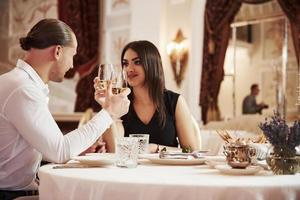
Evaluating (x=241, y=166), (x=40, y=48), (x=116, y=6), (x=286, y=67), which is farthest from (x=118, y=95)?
(x=116, y=6)

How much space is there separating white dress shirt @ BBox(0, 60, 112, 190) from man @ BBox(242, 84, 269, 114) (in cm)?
402

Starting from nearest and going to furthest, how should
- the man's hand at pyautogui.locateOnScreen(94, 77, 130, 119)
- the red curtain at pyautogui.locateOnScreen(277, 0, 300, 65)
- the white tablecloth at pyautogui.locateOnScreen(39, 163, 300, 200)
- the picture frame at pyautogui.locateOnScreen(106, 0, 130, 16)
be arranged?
the white tablecloth at pyautogui.locateOnScreen(39, 163, 300, 200), the man's hand at pyautogui.locateOnScreen(94, 77, 130, 119), the red curtain at pyautogui.locateOnScreen(277, 0, 300, 65), the picture frame at pyautogui.locateOnScreen(106, 0, 130, 16)

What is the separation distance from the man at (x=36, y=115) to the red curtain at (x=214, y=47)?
4.21 m

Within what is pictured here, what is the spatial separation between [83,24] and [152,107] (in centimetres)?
446

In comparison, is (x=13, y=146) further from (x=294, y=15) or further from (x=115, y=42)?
(x=115, y=42)

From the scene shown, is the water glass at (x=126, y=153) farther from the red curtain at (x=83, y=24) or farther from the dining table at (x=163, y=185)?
the red curtain at (x=83, y=24)

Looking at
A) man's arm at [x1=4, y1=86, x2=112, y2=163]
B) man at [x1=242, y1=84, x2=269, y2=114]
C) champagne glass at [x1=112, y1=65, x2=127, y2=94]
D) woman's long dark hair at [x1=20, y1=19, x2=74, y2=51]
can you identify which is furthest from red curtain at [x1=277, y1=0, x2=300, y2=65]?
man's arm at [x1=4, y1=86, x2=112, y2=163]

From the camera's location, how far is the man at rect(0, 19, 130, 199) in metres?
1.89

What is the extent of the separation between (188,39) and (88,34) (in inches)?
67.5

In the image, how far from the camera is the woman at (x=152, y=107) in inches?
122

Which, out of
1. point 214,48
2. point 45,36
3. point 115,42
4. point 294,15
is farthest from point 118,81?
point 115,42

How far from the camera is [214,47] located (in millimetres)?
6305

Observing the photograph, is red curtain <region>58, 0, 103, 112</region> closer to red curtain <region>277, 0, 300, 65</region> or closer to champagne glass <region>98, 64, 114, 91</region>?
red curtain <region>277, 0, 300, 65</region>

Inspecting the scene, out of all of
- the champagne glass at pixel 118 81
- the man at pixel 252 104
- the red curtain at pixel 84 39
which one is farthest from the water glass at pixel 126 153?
the red curtain at pixel 84 39
